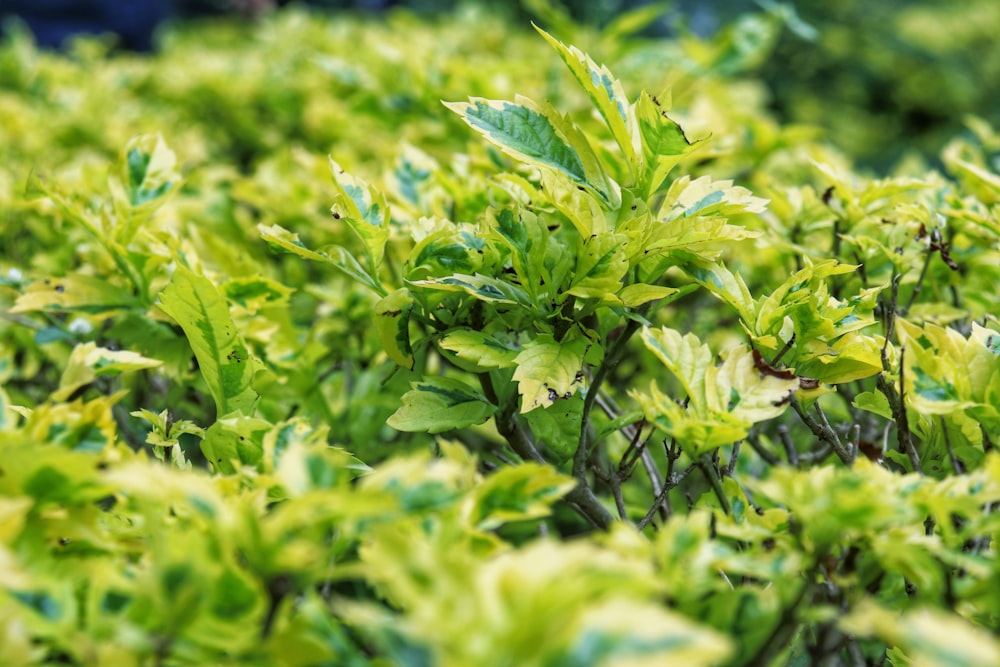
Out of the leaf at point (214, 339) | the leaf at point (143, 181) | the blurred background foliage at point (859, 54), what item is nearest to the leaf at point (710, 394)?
the leaf at point (214, 339)

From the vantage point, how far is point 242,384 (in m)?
1.26

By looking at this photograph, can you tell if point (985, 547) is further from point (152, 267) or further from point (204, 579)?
point (152, 267)

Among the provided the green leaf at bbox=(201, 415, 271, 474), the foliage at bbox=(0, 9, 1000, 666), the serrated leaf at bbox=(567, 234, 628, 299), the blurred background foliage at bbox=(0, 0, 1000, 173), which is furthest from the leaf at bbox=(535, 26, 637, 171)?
the blurred background foliage at bbox=(0, 0, 1000, 173)

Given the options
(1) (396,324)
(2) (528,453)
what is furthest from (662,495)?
(1) (396,324)

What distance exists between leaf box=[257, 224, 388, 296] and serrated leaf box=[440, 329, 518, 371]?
17 cm

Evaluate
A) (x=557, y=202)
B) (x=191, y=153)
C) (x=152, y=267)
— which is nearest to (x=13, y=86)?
(x=191, y=153)

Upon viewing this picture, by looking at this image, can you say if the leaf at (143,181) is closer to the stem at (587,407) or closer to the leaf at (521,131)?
the leaf at (521,131)

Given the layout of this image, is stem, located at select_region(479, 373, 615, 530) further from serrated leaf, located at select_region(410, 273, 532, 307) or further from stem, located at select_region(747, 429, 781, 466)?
stem, located at select_region(747, 429, 781, 466)

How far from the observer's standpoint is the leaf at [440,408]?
1135mm

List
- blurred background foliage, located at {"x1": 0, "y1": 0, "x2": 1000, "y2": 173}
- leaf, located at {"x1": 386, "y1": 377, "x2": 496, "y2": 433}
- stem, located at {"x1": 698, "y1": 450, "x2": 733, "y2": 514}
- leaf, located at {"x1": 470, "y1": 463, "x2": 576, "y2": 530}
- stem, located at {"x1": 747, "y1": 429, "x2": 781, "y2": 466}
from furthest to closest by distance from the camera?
blurred background foliage, located at {"x1": 0, "y1": 0, "x2": 1000, "y2": 173} → stem, located at {"x1": 747, "y1": 429, "x2": 781, "y2": 466} → leaf, located at {"x1": 386, "y1": 377, "x2": 496, "y2": 433} → stem, located at {"x1": 698, "y1": 450, "x2": 733, "y2": 514} → leaf, located at {"x1": 470, "y1": 463, "x2": 576, "y2": 530}

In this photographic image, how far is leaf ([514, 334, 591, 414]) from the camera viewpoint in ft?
3.44

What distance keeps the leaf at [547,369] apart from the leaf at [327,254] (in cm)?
28

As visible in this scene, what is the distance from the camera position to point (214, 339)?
1.24 metres

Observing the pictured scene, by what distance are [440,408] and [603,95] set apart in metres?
0.46
